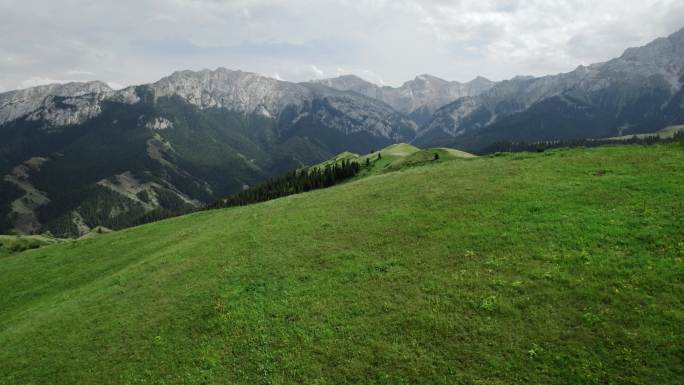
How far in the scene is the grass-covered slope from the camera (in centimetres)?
1984

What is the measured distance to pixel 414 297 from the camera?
82.6 ft

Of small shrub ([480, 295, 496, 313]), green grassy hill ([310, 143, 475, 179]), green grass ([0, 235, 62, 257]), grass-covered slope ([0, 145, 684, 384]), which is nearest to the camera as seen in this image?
grass-covered slope ([0, 145, 684, 384])

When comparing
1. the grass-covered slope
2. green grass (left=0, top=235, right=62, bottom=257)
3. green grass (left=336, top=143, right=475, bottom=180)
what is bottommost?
green grass (left=0, top=235, right=62, bottom=257)

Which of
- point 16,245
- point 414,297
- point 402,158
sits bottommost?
point 16,245

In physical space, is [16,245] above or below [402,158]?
below

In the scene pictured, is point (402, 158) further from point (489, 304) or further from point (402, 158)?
point (489, 304)

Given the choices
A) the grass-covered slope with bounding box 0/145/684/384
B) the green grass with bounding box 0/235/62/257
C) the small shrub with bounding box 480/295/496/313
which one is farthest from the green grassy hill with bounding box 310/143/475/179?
the green grass with bounding box 0/235/62/257

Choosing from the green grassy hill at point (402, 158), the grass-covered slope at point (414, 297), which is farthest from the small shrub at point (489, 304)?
the green grassy hill at point (402, 158)

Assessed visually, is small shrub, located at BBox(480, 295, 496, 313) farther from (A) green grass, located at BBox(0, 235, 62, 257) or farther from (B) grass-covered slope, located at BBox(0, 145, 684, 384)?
(A) green grass, located at BBox(0, 235, 62, 257)

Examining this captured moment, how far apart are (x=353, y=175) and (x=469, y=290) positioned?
354 ft

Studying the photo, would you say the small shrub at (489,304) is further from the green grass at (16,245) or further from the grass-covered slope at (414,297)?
the green grass at (16,245)

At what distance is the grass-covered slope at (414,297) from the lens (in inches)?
781

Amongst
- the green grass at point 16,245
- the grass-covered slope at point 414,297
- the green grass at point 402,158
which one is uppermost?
the green grass at point 402,158

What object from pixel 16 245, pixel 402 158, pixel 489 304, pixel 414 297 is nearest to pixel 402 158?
pixel 402 158
